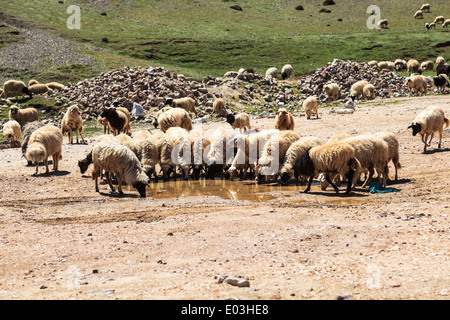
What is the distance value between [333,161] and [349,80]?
27.2 metres

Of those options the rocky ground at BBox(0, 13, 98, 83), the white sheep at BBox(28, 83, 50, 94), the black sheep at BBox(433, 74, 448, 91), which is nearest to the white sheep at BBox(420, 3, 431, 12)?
the black sheep at BBox(433, 74, 448, 91)

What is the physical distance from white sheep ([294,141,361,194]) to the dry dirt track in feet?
2.08

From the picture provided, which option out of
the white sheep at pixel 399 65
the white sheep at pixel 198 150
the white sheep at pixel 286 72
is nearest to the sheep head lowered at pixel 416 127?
the white sheep at pixel 198 150

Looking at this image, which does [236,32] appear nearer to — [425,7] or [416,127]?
[425,7]

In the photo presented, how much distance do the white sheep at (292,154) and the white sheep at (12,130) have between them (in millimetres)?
15597

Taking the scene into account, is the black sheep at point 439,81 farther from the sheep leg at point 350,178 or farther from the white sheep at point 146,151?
the white sheep at point 146,151

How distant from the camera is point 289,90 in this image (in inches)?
1478

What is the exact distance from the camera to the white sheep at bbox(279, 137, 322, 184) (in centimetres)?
1420

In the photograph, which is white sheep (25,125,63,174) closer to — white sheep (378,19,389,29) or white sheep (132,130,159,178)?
white sheep (132,130,159,178)

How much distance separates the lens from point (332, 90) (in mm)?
35094

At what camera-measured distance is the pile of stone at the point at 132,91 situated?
30.2 meters

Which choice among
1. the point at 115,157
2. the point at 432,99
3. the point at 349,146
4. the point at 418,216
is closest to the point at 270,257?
the point at 418,216
